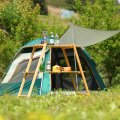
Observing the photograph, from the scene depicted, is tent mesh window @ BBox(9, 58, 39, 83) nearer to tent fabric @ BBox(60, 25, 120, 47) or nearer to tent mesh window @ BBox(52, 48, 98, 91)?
tent mesh window @ BBox(52, 48, 98, 91)

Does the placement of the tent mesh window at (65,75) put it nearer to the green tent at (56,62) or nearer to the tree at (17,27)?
the green tent at (56,62)

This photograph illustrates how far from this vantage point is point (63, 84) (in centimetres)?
866

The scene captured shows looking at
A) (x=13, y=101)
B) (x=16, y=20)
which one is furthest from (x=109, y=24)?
(x=13, y=101)

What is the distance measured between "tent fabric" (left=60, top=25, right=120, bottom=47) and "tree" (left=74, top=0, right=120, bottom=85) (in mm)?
2942

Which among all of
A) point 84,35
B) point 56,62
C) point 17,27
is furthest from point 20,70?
point 17,27

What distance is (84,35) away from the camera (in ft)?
25.6

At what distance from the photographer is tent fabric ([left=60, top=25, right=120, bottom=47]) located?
7.55 m

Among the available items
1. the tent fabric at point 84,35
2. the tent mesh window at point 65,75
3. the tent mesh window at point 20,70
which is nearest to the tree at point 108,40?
the tent mesh window at point 65,75

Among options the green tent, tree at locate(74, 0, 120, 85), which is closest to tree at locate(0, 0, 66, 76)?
tree at locate(74, 0, 120, 85)

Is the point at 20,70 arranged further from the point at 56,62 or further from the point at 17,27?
the point at 17,27

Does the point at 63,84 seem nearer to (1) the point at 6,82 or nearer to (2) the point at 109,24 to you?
(1) the point at 6,82

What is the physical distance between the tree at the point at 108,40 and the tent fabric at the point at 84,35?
2.94 meters

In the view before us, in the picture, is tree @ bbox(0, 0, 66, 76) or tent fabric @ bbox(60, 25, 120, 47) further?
tree @ bbox(0, 0, 66, 76)

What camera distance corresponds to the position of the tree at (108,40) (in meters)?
10.8
